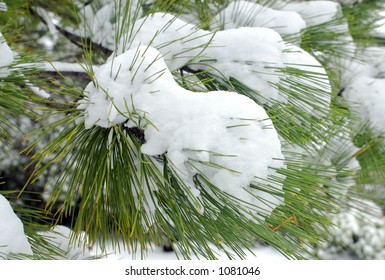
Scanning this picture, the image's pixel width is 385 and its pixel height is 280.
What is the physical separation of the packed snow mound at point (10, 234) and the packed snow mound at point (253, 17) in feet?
1.73

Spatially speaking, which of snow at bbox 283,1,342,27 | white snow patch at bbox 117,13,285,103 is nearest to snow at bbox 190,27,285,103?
white snow patch at bbox 117,13,285,103

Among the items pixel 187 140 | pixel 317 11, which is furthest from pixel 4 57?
pixel 317 11

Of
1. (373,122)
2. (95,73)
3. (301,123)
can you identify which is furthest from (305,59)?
(373,122)

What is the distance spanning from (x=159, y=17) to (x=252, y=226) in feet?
1.01

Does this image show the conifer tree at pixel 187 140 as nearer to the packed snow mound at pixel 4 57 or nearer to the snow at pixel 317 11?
the packed snow mound at pixel 4 57

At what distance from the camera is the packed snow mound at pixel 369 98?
111cm

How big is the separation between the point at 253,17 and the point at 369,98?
14.4 inches

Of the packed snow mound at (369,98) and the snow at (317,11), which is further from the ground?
the snow at (317,11)

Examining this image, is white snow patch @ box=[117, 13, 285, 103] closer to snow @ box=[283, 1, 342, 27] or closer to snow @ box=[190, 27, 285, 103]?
snow @ box=[190, 27, 285, 103]

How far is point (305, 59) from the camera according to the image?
0.72m

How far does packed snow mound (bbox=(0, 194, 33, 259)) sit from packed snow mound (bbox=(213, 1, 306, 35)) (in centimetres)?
53

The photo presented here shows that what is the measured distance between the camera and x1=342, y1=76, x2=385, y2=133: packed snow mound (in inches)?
43.6

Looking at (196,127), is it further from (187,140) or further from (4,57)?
(4,57)

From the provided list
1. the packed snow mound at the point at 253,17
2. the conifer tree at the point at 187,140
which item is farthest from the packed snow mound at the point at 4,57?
the packed snow mound at the point at 253,17
